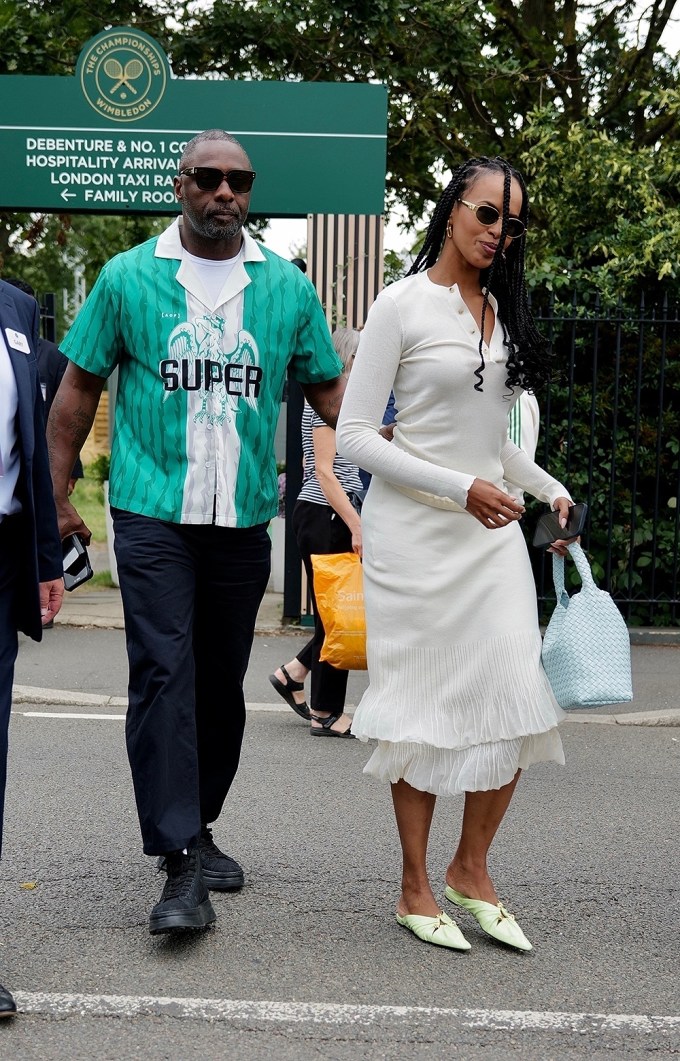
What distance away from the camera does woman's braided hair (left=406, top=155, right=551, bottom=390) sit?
360cm

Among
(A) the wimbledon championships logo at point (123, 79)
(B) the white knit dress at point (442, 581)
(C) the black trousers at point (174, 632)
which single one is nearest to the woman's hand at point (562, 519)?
(B) the white knit dress at point (442, 581)

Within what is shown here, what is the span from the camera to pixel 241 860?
4.40 metres

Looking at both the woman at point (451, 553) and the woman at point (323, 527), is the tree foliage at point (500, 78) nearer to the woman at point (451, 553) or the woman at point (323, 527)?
the woman at point (323, 527)

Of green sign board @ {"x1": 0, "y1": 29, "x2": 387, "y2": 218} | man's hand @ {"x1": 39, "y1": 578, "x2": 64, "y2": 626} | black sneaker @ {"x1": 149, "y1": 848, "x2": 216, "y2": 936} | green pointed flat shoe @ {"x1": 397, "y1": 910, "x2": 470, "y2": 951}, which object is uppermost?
green sign board @ {"x1": 0, "y1": 29, "x2": 387, "y2": 218}

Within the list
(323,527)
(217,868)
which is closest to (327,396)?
(217,868)

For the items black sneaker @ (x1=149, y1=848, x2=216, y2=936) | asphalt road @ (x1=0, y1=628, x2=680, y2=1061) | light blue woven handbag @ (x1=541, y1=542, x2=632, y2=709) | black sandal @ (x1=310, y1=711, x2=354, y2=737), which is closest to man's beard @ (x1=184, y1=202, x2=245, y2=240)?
light blue woven handbag @ (x1=541, y1=542, x2=632, y2=709)

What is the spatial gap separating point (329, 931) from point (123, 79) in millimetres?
6947

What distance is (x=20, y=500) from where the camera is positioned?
3.22m

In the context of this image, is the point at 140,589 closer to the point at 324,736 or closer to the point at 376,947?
the point at 376,947

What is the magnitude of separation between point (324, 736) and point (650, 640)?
3751 mm

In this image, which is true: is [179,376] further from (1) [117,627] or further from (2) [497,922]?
(1) [117,627]

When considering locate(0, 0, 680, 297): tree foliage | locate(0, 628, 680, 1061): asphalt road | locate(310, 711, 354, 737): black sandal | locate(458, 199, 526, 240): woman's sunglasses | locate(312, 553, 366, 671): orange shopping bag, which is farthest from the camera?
locate(0, 0, 680, 297): tree foliage

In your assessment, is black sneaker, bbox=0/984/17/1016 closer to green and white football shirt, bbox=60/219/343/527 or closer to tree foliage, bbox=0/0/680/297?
green and white football shirt, bbox=60/219/343/527

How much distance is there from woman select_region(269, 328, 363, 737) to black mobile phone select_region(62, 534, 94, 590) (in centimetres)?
203
